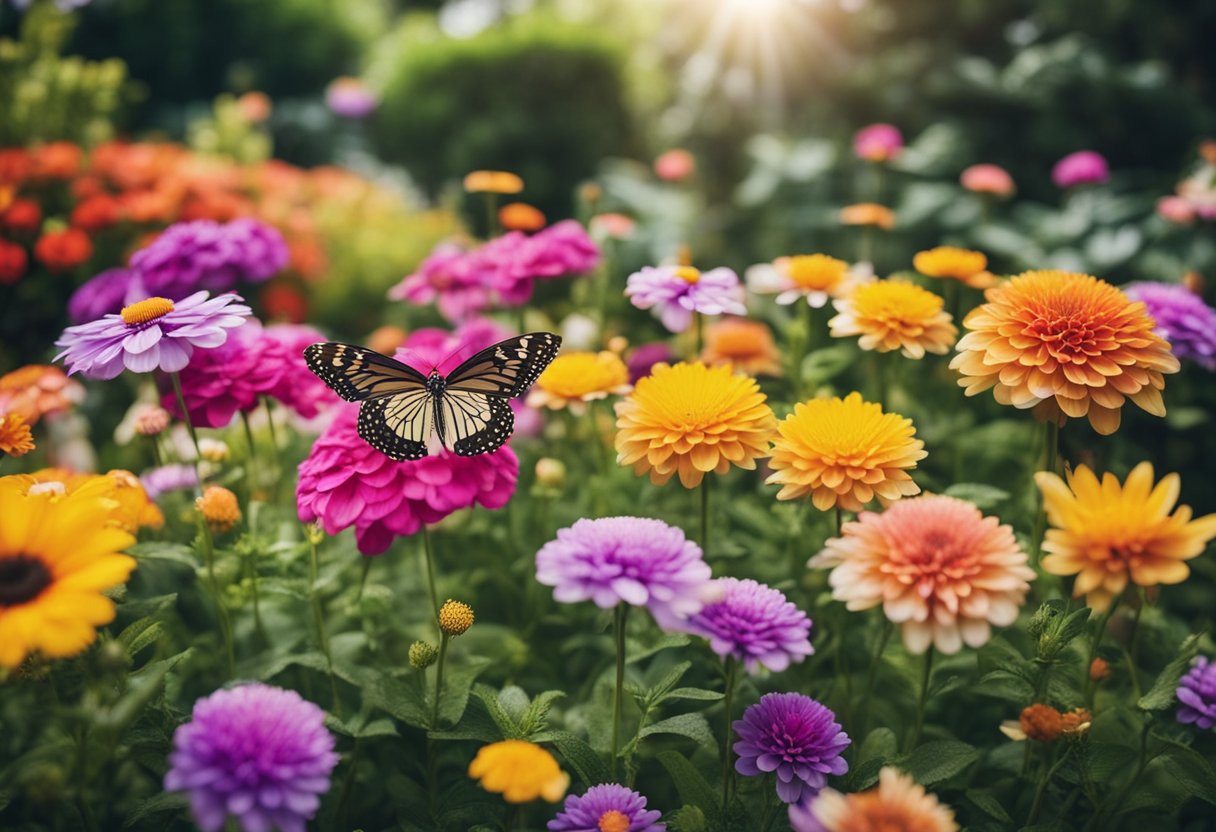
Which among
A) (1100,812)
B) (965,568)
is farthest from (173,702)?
(1100,812)

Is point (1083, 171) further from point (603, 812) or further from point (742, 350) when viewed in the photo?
point (603, 812)

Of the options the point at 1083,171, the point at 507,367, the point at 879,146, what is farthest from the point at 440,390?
the point at 1083,171

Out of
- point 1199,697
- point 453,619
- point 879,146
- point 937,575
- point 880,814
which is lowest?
point 1199,697

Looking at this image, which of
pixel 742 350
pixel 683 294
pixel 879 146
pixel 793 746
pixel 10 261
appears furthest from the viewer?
pixel 10 261

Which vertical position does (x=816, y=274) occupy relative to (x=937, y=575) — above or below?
above

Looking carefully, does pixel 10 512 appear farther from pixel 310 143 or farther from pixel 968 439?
pixel 310 143

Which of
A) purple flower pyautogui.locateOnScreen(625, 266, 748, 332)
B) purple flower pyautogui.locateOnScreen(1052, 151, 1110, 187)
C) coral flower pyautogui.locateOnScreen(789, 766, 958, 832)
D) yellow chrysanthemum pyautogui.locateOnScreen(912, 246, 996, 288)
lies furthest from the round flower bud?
purple flower pyautogui.locateOnScreen(1052, 151, 1110, 187)

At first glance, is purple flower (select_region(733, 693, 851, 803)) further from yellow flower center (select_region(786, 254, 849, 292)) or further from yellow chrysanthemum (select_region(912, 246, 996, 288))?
yellow chrysanthemum (select_region(912, 246, 996, 288))

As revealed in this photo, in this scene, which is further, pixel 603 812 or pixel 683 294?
pixel 683 294
